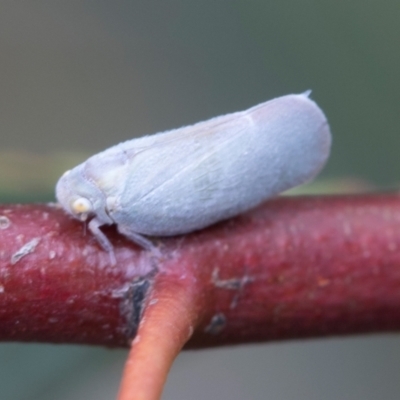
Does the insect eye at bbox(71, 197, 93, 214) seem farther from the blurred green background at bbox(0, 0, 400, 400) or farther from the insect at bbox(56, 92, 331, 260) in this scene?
the blurred green background at bbox(0, 0, 400, 400)

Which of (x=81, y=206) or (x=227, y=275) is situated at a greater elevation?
(x=81, y=206)

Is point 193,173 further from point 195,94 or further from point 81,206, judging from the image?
point 195,94

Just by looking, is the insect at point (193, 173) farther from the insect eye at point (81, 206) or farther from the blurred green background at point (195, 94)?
the blurred green background at point (195, 94)

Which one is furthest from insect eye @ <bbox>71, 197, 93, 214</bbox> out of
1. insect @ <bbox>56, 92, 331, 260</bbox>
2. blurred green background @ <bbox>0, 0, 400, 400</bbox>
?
blurred green background @ <bbox>0, 0, 400, 400</bbox>

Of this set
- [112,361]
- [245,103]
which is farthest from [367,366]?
[112,361]

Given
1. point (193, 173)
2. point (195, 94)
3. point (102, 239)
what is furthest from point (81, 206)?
point (195, 94)

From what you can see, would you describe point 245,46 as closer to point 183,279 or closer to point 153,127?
point 153,127

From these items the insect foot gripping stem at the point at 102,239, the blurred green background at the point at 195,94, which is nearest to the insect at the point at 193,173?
the insect foot gripping stem at the point at 102,239
